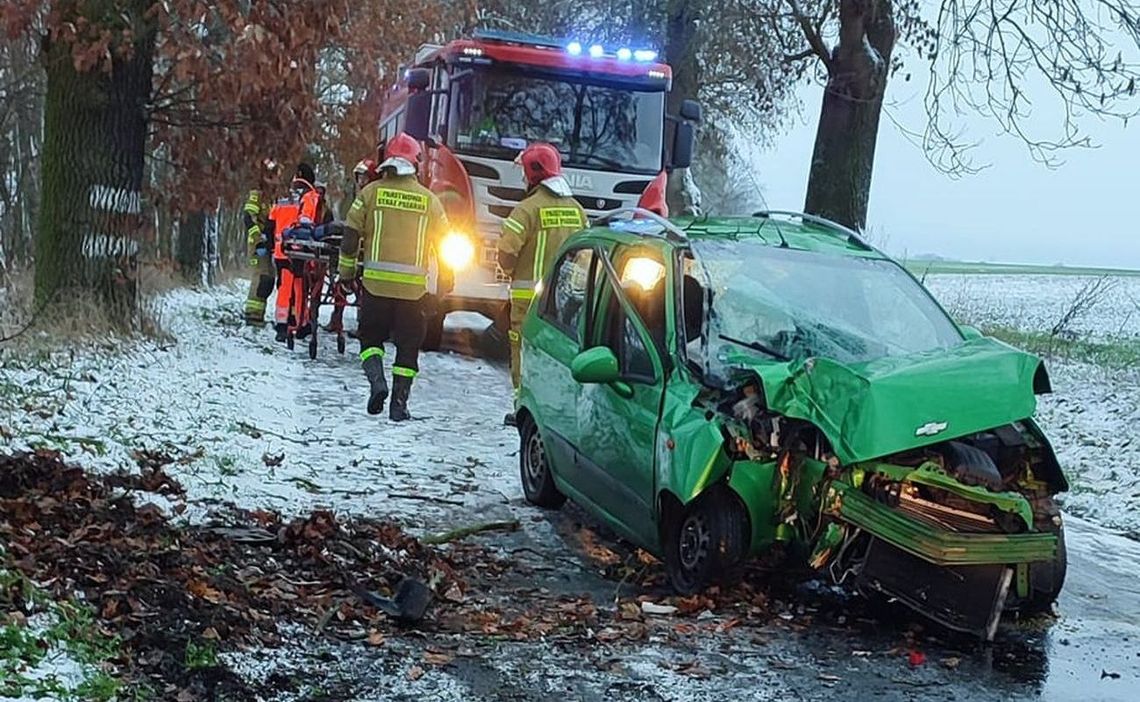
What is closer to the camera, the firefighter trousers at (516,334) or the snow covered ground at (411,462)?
the snow covered ground at (411,462)

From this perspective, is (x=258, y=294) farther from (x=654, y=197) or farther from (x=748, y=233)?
(x=748, y=233)

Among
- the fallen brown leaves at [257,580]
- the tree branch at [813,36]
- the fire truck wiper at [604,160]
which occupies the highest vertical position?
the tree branch at [813,36]

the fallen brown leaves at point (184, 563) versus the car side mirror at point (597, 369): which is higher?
the car side mirror at point (597, 369)

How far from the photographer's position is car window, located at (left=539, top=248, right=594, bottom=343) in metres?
7.56

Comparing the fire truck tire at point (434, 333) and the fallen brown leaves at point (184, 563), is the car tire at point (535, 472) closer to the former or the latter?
the fallen brown leaves at point (184, 563)

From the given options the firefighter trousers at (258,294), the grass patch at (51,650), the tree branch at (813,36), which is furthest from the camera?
the tree branch at (813,36)

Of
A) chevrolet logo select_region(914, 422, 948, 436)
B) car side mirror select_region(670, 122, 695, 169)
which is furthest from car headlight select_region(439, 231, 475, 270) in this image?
chevrolet logo select_region(914, 422, 948, 436)

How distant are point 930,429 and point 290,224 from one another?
10314 mm

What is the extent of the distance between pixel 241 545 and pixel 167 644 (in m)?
1.67

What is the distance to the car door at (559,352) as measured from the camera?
24.2 ft

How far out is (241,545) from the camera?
6.29 meters

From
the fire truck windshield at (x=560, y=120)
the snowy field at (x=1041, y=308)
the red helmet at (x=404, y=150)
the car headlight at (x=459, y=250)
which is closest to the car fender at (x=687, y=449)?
the red helmet at (x=404, y=150)

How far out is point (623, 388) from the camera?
6.63 m

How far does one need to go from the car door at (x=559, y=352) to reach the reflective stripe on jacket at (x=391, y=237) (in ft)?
6.12
